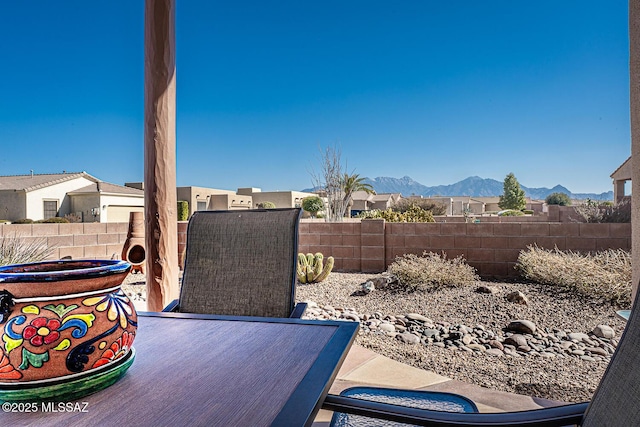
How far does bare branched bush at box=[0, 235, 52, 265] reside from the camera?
12.4ft

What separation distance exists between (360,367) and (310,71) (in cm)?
1627

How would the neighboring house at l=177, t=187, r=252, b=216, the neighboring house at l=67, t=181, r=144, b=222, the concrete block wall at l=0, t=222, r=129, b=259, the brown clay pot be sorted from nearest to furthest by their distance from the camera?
1. the concrete block wall at l=0, t=222, r=129, b=259
2. the brown clay pot
3. the neighboring house at l=67, t=181, r=144, b=222
4. the neighboring house at l=177, t=187, r=252, b=216

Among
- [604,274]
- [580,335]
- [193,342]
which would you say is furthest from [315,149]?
[193,342]

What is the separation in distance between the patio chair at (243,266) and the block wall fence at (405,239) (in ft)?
12.9

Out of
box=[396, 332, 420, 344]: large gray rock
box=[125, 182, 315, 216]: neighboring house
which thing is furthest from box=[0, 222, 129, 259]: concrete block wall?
box=[125, 182, 315, 216]: neighboring house

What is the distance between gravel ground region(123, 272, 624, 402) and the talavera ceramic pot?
2.01m

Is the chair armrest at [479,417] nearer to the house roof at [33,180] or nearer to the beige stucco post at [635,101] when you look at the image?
the beige stucco post at [635,101]

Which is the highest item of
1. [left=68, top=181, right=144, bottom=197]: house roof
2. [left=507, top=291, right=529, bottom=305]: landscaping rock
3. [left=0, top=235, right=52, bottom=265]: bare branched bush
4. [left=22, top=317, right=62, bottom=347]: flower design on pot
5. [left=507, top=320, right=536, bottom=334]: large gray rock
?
[left=68, top=181, right=144, bottom=197]: house roof

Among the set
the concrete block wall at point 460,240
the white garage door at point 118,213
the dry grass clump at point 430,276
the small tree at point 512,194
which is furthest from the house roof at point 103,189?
the small tree at point 512,194

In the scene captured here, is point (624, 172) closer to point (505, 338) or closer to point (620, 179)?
point (620, 179)

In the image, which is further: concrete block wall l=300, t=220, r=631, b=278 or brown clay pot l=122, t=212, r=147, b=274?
brown clay pot l=122, t=212, r=147, b=274

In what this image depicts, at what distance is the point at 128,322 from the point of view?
656 mm

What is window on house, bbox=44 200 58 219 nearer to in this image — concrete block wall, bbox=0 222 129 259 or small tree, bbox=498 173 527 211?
concrete block wall, bbox=0 222 129 259

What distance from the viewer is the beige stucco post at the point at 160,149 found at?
2.35 meters
